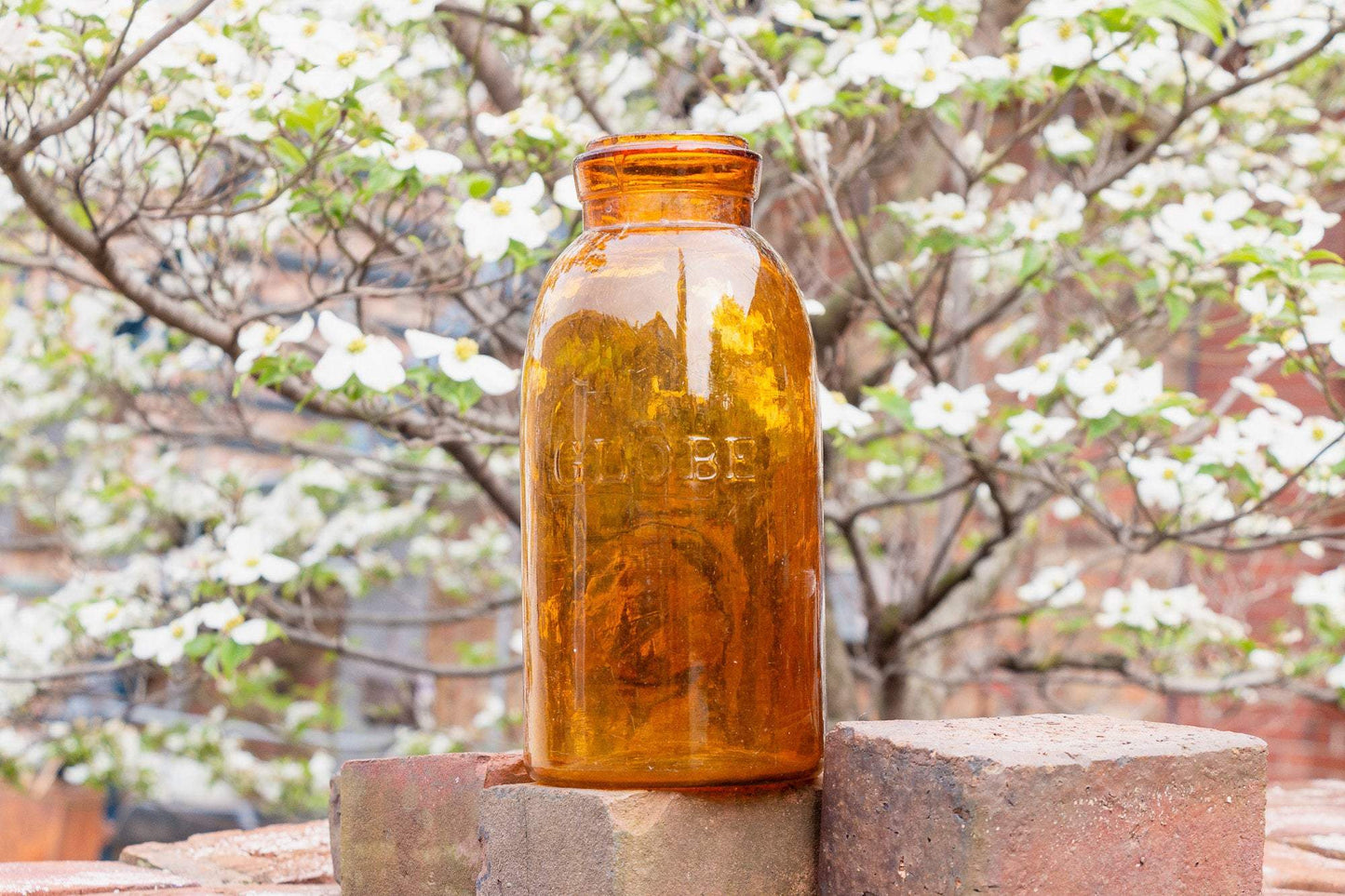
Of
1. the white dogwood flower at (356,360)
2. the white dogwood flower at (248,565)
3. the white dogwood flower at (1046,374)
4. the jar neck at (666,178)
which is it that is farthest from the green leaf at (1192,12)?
the white dogwood flower at (248,565)

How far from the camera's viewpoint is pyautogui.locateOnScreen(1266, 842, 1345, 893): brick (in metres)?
1.61

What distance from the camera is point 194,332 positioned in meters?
2.18

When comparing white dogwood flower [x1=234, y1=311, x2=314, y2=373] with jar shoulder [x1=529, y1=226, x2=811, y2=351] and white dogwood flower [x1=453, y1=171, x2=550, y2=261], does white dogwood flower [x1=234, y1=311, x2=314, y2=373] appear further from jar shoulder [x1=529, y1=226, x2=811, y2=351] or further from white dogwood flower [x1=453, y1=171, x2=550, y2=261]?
jar shoulder [x1=529, y1=226, x2=811, y2=351]

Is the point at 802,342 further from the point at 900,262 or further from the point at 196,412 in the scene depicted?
the point at 196,412

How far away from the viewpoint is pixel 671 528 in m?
1.10

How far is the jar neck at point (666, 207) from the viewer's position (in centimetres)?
120

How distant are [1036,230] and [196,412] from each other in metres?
2.20

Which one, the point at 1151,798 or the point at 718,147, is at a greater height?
the point at 718,147

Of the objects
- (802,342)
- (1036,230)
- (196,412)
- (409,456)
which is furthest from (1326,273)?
(196,412)

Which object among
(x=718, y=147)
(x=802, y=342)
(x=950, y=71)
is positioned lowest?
(x=802, y=342)

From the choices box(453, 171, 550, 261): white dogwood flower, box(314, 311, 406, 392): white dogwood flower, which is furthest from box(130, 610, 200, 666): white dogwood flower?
box(453, 171, 550, 261): white dogwood flower

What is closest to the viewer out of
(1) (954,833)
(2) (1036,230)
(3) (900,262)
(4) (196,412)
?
(1) (954,833)

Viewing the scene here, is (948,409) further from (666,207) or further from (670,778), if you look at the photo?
(670,778)

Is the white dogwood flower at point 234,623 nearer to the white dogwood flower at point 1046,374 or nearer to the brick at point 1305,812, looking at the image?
the white dogwood flower at point 1046,374
